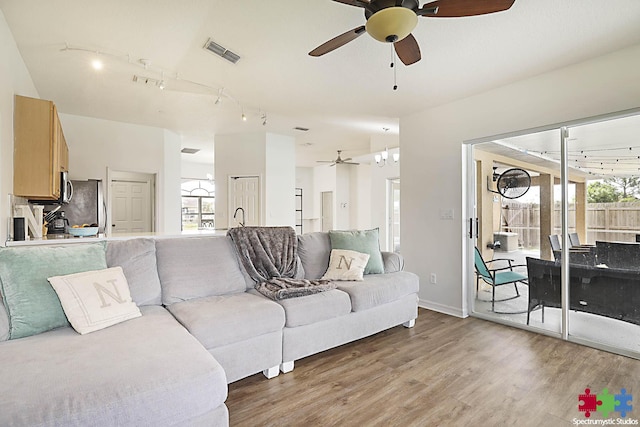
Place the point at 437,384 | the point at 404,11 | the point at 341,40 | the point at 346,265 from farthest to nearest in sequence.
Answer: the point at 346,265
the point at 437,384
the point at 341,40
the point at 404,11

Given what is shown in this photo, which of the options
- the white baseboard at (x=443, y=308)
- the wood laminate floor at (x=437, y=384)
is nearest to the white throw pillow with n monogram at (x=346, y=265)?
the wood laminate floor at (x=437, y=384)

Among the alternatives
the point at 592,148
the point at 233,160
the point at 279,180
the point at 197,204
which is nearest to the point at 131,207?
the point at 233,160

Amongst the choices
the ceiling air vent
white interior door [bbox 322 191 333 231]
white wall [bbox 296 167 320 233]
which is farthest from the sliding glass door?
white wall [bbox 296 167 320 233]

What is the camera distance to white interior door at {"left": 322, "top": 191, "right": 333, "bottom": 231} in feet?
33.3

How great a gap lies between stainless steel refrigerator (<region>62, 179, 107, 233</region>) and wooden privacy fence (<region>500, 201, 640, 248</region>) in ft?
19.9

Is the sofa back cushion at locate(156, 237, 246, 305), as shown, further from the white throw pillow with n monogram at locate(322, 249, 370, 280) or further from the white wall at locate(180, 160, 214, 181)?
the white wall at locate(180, 160, 214, 181)

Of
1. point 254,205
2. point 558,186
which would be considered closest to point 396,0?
point 558,186

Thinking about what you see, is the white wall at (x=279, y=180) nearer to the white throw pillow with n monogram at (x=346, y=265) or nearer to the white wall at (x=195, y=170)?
the white throw pillow with n monogram at (x=346, y=265)

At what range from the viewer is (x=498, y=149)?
12.2 ft

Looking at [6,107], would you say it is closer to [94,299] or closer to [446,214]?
[94,299]

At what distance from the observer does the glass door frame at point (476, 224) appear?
9.45ft

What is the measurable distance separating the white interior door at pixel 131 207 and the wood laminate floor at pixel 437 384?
16.9ft

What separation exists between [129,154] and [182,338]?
4.86 metres

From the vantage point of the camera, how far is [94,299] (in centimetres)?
193
